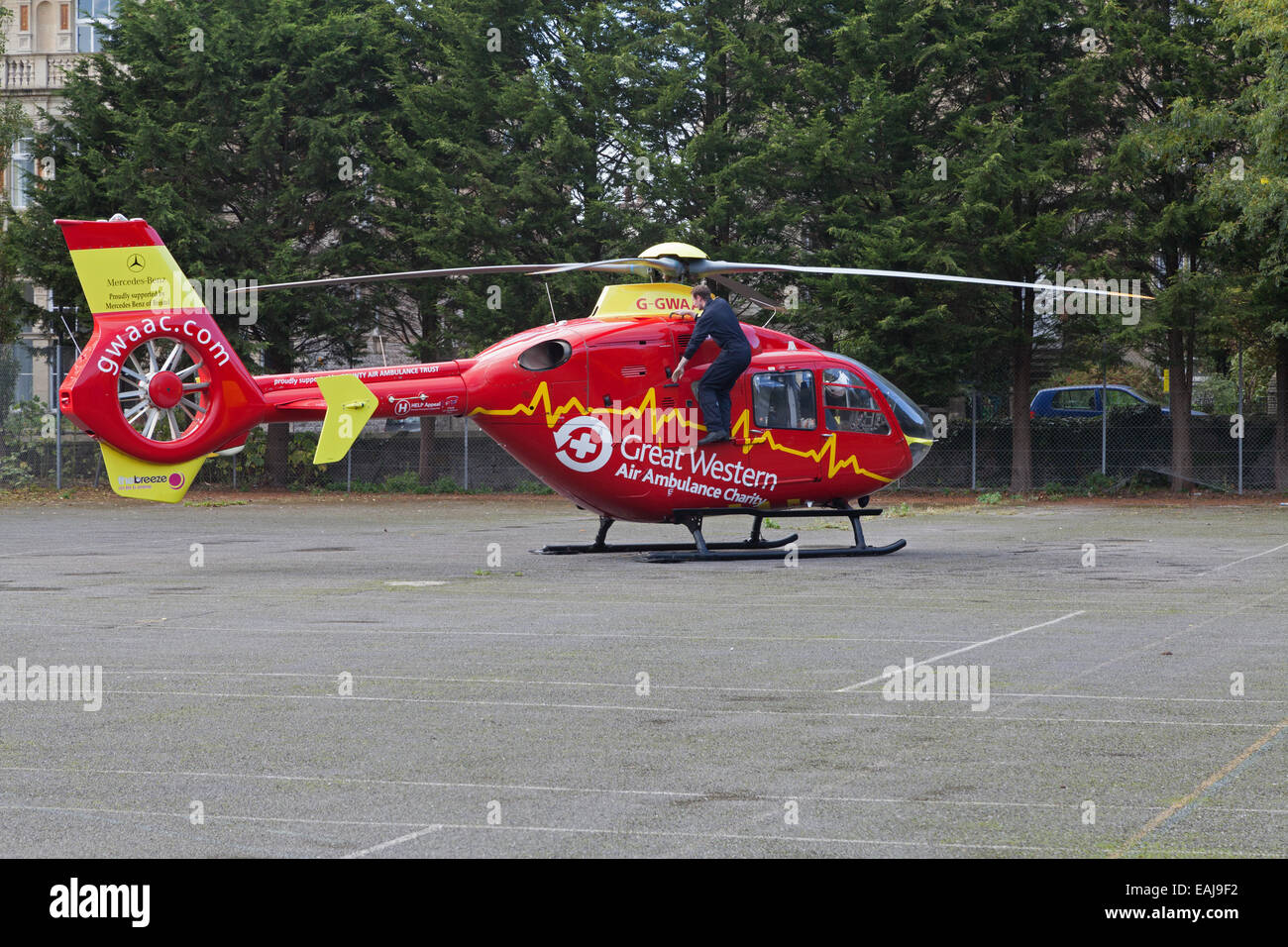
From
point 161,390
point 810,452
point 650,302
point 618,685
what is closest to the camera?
point 618,685

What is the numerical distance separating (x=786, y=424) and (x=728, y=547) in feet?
6.67

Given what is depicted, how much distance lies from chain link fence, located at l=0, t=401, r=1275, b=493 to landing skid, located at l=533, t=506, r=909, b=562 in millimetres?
15940

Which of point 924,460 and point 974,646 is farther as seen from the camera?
point 924,460

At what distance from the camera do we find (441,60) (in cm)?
3834

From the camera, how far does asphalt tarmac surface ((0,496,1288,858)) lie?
6.06 meters

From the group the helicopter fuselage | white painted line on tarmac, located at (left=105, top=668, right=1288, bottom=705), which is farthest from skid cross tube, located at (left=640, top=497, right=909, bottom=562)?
white painted line on tarmac, located at (left=105, top=668, right=1288, bottom=705)

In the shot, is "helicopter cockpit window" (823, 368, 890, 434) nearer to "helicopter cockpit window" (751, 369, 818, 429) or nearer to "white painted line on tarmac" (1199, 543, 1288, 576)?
"helicopter cockpit window" (751, 369, 818, 429)

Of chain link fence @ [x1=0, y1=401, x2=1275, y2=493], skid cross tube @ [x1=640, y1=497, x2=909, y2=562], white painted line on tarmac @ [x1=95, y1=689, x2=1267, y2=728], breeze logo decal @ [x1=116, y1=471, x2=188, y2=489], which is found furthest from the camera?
chain link fence @ [x1=0, y1=401, x2=1275, y2=493]

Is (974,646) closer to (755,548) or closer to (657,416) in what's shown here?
(657,416)

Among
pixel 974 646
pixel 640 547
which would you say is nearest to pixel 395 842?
pixel 974 646

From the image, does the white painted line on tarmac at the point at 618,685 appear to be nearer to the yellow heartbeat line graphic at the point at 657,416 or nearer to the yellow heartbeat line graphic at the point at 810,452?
the yellow heartbeat line graphic at the point at 657,416

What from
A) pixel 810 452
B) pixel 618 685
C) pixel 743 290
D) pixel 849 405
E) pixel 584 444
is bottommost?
pixel 618 685

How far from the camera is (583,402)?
60.7 feet

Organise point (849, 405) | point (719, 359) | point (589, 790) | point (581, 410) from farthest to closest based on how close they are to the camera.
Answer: point (849, 405) → point (581, 410) → point (719, 359) → point (589, 790)
